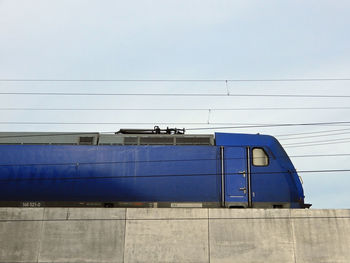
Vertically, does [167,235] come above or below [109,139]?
below

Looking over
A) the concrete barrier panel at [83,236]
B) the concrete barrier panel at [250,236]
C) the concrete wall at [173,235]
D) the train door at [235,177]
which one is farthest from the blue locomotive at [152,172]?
the concrete barrier panel at [83,236]

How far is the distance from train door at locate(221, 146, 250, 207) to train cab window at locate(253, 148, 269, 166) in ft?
1.10

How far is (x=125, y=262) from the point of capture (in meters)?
11.2

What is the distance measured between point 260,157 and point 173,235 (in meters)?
4.52

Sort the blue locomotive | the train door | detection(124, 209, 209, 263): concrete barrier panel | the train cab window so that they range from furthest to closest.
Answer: the train cab window → the blue locomotive → the train door → detection(124, 209, 209, 263): concrete barrier panel

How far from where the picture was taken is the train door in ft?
44.1

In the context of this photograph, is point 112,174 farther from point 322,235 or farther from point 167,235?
point 322,235

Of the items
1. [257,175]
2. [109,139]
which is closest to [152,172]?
[109,139]

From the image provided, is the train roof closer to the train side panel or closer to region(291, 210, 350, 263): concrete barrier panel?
the train side panel

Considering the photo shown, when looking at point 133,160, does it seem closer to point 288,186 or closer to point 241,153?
point 241,153

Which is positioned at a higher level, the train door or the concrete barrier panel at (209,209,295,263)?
the train door

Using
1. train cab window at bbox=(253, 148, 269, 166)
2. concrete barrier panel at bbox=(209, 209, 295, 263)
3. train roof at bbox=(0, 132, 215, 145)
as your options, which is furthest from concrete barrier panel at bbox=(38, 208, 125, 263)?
train cab window at bbox=(253, 148, 269, 166)

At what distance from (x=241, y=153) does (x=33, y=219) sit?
730 centimetres

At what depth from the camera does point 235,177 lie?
1368 cm
